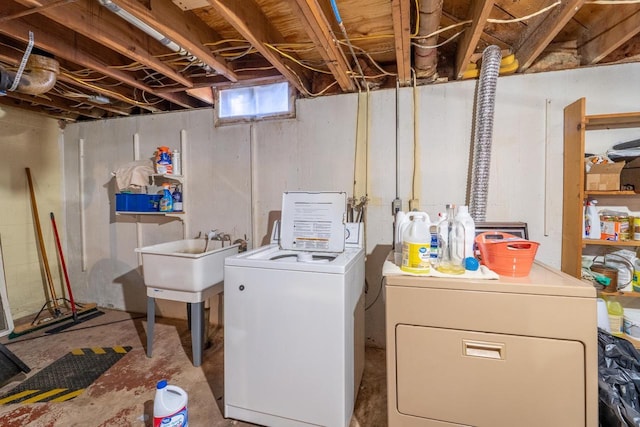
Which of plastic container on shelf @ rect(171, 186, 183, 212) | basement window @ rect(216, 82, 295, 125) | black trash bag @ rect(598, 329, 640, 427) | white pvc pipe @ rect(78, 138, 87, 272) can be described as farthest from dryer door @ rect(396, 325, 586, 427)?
Result: white pvc pipe @ rect(78, 138, 87, 272)

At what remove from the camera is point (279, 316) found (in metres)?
1.46

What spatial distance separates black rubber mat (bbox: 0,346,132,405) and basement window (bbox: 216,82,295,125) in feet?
6.75

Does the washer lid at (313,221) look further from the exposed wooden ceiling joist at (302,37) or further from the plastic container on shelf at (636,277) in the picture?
the plastic container on shelf at (636,277)

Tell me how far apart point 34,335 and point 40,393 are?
3.45ft

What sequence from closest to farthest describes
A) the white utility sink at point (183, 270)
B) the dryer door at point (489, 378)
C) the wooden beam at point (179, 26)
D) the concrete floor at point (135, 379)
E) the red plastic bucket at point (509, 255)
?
the dryer door at point (489, 378)
the red plastic bucket at point (509, 255)
the wooden beam at point (179, 26)
the concrete floor at point (135, 379)
the white utility sink at point (183, 270)

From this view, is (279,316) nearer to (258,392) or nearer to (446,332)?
(258,392)

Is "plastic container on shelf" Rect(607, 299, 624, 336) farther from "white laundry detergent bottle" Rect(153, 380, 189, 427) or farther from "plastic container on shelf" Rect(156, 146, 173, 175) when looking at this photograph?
"plastic container on shelf" Rect(156, 146, 173, 175)

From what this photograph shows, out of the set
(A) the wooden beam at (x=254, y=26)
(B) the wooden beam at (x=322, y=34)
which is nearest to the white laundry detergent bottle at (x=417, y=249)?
(B) the wooden beam at (x=322, y=34)

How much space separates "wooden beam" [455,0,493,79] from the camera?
4.36 feet

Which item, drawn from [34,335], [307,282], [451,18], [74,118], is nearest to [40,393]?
[34,335]

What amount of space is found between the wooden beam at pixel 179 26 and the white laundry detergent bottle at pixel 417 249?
156 centimetres

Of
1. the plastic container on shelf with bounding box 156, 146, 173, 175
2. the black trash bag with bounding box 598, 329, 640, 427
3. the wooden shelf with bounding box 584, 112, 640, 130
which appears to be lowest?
the black trash bag with bounding box 598, 329, 640, 427

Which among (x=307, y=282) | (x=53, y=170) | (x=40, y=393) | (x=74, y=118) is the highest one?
(x=74, y=118)

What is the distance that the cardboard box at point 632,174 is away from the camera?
167cm
